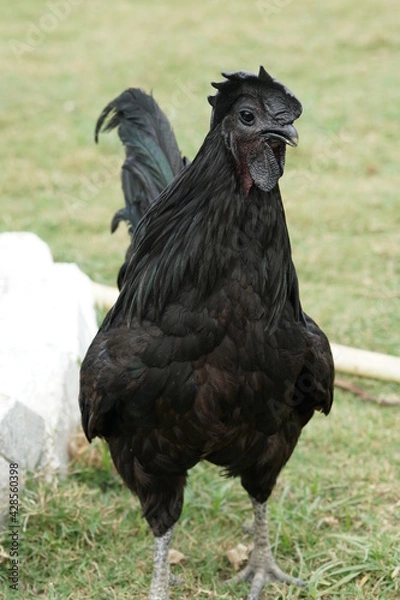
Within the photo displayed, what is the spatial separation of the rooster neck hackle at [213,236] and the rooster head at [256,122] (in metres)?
0.05

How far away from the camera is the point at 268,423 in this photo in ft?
11.3

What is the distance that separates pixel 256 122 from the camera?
9.58ft

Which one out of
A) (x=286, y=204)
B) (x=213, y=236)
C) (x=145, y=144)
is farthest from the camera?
(x=286, y=204)

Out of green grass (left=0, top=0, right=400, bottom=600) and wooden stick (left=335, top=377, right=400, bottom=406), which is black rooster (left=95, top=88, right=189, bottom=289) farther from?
wooden stick (left=335, top=377, right=400, bottom=406)

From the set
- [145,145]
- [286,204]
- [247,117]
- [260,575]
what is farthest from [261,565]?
[286,204]

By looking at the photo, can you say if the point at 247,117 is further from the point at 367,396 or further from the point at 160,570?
the point at 367,396

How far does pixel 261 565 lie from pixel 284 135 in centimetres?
225

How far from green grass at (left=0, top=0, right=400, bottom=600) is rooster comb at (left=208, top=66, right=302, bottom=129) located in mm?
2266

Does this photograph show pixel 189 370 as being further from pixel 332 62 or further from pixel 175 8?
pixel 175 8

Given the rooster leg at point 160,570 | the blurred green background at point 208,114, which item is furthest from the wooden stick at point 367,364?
the rooster leg at point 160,570

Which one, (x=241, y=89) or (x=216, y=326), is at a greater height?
(x=241, y=89)

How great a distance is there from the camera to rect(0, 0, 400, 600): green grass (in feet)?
13.8

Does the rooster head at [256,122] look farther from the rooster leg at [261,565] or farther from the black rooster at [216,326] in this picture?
the rooster leg at [261,565]

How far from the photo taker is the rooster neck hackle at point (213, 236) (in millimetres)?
3053
